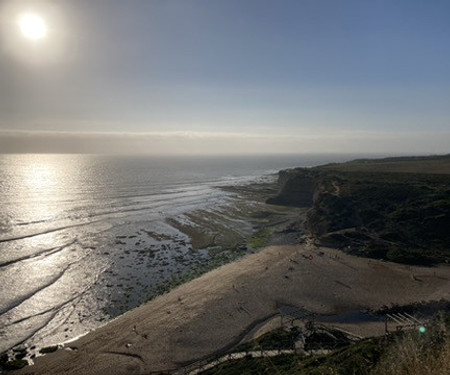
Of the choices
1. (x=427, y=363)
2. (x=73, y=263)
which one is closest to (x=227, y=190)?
(x=73, y=263)

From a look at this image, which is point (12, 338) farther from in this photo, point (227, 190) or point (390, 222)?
point (227, 190)

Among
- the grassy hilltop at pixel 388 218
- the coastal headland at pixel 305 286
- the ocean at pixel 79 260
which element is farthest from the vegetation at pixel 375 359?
the grassy hilltop at pixel 388 218

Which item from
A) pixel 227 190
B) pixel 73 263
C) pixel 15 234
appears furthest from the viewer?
A: pixel 227 190

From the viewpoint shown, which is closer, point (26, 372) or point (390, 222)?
point (26, 372)

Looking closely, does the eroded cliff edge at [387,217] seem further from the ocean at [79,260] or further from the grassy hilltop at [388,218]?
the ocean at [79,260]

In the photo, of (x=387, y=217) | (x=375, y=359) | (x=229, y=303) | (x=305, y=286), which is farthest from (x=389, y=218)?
(x=375, y=359)

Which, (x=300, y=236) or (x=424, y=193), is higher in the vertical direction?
(x=424, y=193)

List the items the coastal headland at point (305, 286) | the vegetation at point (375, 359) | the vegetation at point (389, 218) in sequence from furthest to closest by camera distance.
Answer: the vegetation at point (389, 218) < the coastal headland at point (305, 286) < the vegetation at point (375, 359)
